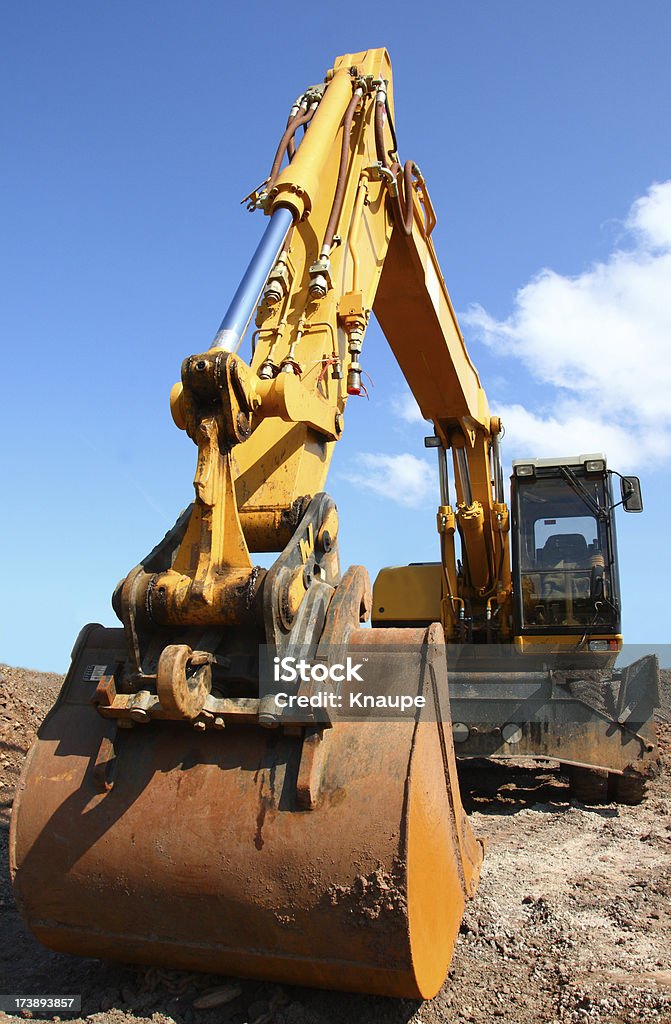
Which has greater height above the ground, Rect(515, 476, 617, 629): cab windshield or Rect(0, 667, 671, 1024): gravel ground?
Rect(515, 476, 617, 629): cab windshield

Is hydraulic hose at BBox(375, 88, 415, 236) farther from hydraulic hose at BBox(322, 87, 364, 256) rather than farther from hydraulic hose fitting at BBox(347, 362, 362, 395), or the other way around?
hydraulic hose fitting at BBox(347, 362, 362, 395)

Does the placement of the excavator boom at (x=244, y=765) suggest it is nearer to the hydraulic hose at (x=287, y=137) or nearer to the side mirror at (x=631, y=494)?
the hydraulic hose at (x=287, y=137)

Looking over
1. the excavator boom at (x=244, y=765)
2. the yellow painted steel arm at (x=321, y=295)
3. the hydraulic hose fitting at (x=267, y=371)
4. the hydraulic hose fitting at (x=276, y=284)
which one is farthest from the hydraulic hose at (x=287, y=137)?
the hydraulic hose fitting at (x=267, y=371)

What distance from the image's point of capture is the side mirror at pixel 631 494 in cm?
730

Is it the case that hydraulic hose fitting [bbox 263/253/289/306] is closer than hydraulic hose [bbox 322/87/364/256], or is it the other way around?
hydraulic hose fitting [bbox 263/253/289/306]

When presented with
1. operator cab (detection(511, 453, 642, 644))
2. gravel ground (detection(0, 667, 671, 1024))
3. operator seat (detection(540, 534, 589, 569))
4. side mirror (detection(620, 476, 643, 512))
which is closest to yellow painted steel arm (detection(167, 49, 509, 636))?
gravel ground (detection(0, 667, 671, 1024))

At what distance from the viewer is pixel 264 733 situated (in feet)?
9.80

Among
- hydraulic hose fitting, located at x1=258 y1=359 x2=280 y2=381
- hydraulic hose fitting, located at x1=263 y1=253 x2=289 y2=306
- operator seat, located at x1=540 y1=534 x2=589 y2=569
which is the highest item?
hydraulic hose fitting, located at x1=263 y1=253 x2=289 y2=306

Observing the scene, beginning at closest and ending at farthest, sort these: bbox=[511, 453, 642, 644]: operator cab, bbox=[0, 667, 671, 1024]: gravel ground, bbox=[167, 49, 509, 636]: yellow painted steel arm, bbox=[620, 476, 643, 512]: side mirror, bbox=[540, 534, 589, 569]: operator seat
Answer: bbox=[0, 667, 671, 1024]: gravel ground
bbox=[167, 49, 509, 636]: yellow painted steel arm
bbox=[620, 476, 643, 512]: side mirror
bbox=[511, 453, 642, 644]: operator cab
bbox=[540, 534, 589, 569]: operator seat

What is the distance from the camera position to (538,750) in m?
6.41

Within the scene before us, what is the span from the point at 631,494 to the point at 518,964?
4805mm

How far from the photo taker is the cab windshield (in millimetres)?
7492

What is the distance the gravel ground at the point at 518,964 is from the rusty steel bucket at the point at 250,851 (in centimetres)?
16

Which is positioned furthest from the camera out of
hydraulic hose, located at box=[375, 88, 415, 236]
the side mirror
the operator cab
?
the operator cab
